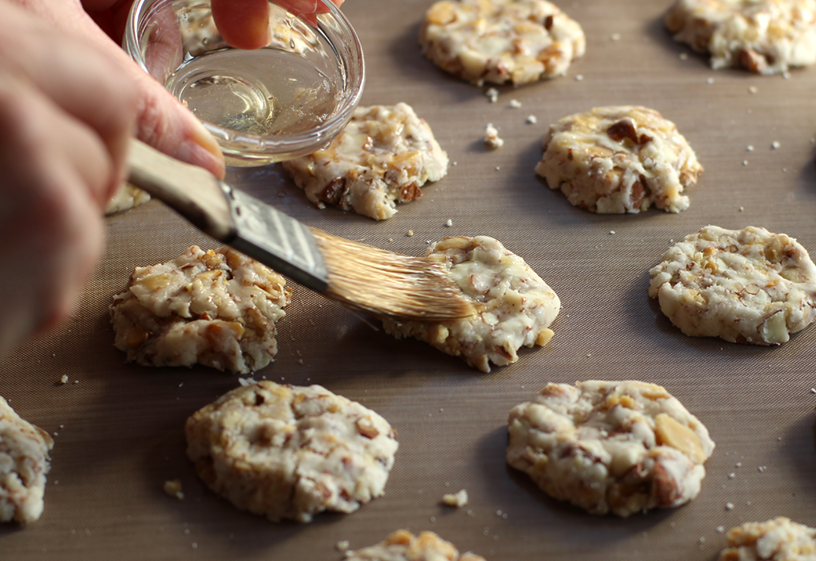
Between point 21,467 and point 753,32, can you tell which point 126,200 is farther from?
point 753,32

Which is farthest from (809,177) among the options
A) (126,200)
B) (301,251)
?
(126,200)

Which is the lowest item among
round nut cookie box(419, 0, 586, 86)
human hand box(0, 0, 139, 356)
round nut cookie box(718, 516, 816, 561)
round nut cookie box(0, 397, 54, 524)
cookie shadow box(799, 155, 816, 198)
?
round nut cookie box(0, 397, 54, 524)

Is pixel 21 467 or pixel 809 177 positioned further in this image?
pixel 809 177

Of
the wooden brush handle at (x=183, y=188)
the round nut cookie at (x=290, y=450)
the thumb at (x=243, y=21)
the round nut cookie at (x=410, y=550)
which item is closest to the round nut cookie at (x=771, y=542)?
the round nut cookie at (x=410, y=550)

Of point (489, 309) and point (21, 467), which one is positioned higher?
point (489, 309)

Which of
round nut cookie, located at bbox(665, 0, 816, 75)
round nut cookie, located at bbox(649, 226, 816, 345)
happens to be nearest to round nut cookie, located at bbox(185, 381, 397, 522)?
round nut cookie, located at bbox(649, 226, 816, 345)

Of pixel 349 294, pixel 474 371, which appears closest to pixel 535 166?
pixel 474 371

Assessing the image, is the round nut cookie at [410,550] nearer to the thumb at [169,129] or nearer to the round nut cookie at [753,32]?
the thumb at [169,129]

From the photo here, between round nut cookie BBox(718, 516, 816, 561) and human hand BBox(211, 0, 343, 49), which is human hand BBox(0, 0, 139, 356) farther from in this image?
round nut cookie BBox(718, 516, 816, 561)
